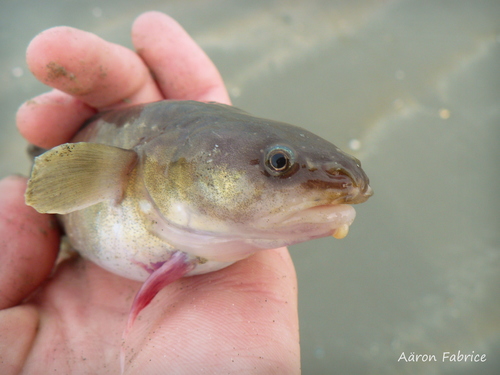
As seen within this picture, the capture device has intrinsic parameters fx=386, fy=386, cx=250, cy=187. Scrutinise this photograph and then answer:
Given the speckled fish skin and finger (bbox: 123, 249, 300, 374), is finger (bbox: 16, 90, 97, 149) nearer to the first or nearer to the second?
the speckled fish skin

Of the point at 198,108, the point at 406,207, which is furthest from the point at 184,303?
the point at 406,207

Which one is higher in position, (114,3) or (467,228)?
(114,3)

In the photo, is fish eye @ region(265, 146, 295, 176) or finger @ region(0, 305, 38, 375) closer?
fish eye @ region(265, 146, 295, 176)

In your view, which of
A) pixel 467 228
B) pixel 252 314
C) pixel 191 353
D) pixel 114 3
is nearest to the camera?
pixel 191 353

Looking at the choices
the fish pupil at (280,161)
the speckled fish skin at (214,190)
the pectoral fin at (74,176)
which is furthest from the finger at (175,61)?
the fish pupil at (280,161)

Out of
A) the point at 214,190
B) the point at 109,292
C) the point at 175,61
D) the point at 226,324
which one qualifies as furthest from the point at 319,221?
the point at 175,61

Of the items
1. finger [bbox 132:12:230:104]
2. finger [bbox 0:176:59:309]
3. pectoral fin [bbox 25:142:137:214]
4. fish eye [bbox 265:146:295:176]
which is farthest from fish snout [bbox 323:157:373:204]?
finger [bbox 0:176:59:309]

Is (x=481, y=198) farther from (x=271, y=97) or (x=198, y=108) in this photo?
(x=198, y=108)
